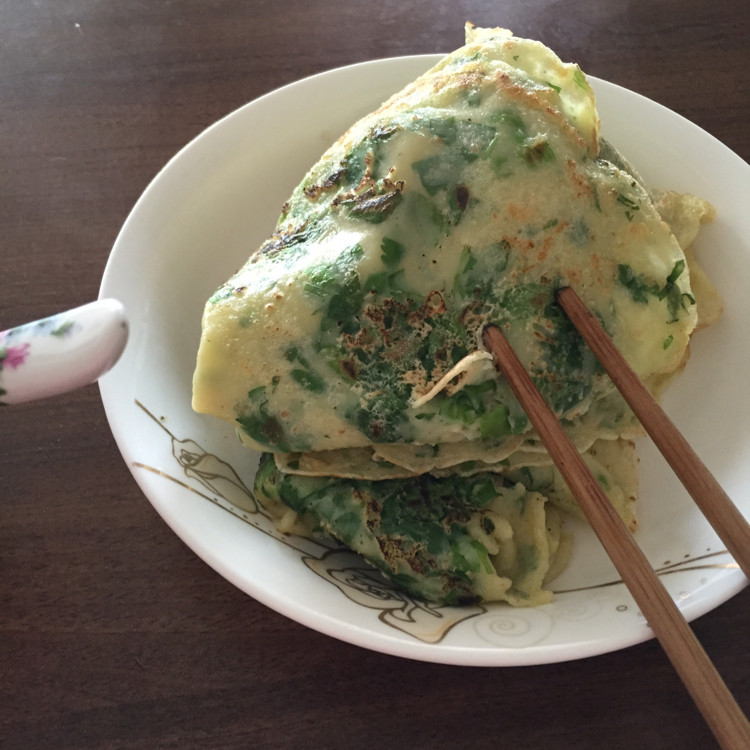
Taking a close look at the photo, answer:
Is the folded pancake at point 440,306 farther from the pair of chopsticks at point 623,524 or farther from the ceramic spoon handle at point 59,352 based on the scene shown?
the ceramic spoon handle at point 59,352

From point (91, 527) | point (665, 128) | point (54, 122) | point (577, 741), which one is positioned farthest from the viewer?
point (54, 122)

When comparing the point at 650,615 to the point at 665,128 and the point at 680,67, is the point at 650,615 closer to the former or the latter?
the point at 665,128

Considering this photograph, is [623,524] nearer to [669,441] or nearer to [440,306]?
[669,441]

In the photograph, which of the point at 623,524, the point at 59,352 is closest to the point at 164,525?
the point at 59,352

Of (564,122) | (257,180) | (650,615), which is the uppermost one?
(564,122)

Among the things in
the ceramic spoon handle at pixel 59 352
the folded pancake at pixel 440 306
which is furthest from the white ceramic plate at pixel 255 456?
the ceramic spoon handle at pixel 59 352

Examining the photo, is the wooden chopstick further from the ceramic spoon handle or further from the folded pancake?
the ceramic spoon handle

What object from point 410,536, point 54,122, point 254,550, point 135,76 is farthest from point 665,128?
point 54,122
